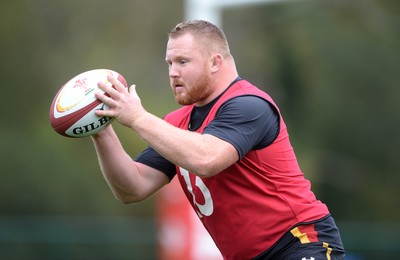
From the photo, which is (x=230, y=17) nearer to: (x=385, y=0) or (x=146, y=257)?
(x=385, y=0)

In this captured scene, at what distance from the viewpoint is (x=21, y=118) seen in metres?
26.3

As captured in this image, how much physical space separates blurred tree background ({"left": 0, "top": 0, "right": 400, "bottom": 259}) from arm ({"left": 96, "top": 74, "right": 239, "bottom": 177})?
17.3 meters

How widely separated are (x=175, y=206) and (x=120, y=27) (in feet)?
46.4

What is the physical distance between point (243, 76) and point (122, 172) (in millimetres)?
18488

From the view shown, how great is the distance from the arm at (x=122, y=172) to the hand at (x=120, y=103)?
59cm

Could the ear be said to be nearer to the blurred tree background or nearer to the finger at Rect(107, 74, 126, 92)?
the finger at Rect(107, 74, 126, 92)

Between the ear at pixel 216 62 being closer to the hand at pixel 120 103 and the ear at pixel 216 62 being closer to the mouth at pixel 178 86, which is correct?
the mouth at pixel 178 86

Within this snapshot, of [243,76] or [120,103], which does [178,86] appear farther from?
[243,76]

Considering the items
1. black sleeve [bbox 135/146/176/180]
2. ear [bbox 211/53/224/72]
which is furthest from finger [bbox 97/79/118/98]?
black sleeve [bbox 135/146/176/180]

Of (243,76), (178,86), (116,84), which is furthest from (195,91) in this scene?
(243,76)

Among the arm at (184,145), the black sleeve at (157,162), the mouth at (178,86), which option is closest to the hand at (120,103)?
the arm at (184,145)

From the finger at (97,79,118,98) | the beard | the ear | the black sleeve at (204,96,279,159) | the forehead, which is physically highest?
the forehead

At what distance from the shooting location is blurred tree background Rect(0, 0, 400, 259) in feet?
79.6

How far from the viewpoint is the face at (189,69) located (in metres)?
6.29
